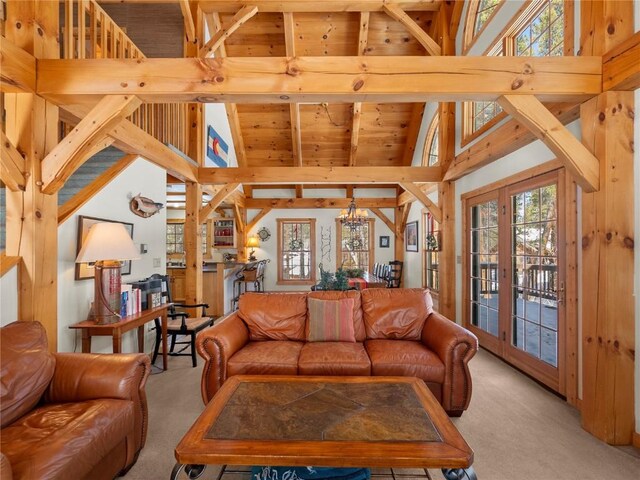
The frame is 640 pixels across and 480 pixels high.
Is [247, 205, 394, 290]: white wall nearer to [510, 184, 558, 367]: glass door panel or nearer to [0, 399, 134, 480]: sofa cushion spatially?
[510, 184, 558, 367]: glass door panel

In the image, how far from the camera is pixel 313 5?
479cm

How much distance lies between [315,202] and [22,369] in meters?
7.06

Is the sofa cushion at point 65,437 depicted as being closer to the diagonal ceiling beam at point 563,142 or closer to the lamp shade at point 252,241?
the diagonal ceiling beam at point 563,142

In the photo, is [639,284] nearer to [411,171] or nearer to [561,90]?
[561,90]

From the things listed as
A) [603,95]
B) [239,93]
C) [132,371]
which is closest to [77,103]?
[239,93]

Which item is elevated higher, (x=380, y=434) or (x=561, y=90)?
(x=561, y=90)

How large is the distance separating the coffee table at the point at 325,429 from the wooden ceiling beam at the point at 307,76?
201cm

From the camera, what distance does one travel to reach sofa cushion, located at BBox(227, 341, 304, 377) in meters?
2.52

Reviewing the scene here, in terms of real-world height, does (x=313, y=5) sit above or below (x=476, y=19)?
above

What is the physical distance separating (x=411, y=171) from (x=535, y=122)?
113 inches

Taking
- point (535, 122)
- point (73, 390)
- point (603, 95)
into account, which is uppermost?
point (603, 95)

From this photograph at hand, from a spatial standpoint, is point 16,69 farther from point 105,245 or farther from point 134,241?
point 134,241

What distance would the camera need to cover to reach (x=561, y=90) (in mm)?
2275

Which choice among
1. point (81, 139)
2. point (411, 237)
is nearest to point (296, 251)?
point (411, 237)
